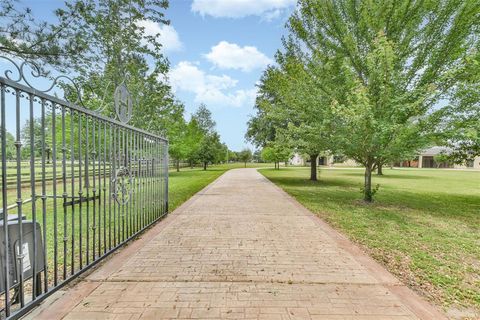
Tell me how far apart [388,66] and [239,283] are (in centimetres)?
755

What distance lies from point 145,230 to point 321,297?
13.3 feet

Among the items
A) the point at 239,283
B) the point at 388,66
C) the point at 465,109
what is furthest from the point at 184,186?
the point at 465,109

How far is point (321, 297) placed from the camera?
120 inches

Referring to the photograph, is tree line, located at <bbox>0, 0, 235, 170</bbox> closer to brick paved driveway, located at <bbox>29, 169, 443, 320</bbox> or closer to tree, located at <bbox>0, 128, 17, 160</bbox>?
tree, located at <bbox>0, 128, 17, 160</bbox>

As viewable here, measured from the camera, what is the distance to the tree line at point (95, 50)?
3980mm

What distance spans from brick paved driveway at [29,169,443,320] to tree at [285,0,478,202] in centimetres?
423

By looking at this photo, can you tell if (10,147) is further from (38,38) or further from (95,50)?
(95,50)

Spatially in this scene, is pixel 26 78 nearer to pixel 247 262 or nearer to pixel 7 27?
pixel 7 27

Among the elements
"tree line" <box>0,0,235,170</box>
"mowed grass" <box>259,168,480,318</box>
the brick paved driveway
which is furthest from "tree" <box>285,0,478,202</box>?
"tree line" <box>0,0,235,170</box>

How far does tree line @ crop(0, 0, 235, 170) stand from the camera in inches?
157

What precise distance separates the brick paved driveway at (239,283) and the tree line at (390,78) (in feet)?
14.1

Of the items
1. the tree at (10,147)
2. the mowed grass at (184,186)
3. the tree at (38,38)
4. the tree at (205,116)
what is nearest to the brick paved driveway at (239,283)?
the tree at (10,147)

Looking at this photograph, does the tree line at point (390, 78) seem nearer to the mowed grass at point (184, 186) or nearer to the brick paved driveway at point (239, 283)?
the brick paved driveway at point (239, 283)

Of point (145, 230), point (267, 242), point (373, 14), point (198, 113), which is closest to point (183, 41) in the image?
point (373, 14)
